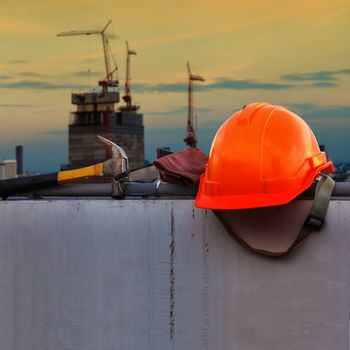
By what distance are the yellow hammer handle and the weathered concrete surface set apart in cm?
26

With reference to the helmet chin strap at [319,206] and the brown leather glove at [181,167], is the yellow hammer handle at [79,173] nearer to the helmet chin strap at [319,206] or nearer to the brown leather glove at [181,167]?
the brown leather glove at [181,167]

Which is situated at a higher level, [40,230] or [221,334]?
[40,230]

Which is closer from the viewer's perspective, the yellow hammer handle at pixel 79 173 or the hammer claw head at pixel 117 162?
the hammer claw head at pixel 117 162

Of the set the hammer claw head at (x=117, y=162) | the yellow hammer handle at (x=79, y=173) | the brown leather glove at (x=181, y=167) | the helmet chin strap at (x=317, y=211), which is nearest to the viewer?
the helmet chin strap at (x=317, y=211)

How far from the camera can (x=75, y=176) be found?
4.55 m

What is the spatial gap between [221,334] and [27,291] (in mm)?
1534

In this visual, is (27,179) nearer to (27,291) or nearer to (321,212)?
(27,291)

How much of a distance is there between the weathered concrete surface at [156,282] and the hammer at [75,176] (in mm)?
195

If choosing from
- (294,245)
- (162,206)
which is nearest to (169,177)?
(162,206)

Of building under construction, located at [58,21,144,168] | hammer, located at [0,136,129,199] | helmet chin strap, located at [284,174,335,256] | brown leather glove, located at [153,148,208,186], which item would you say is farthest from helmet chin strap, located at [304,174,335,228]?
building under construction, located at [58,21,144,168]

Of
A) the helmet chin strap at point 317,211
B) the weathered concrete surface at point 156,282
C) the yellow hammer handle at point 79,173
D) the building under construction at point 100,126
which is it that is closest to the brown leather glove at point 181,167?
the weathered concrete surface at point 156,282

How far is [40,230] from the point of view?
4.46 m

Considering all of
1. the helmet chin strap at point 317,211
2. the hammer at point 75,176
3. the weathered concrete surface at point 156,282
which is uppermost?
the hammer at point 75,176

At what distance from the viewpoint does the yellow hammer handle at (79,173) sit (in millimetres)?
4477
